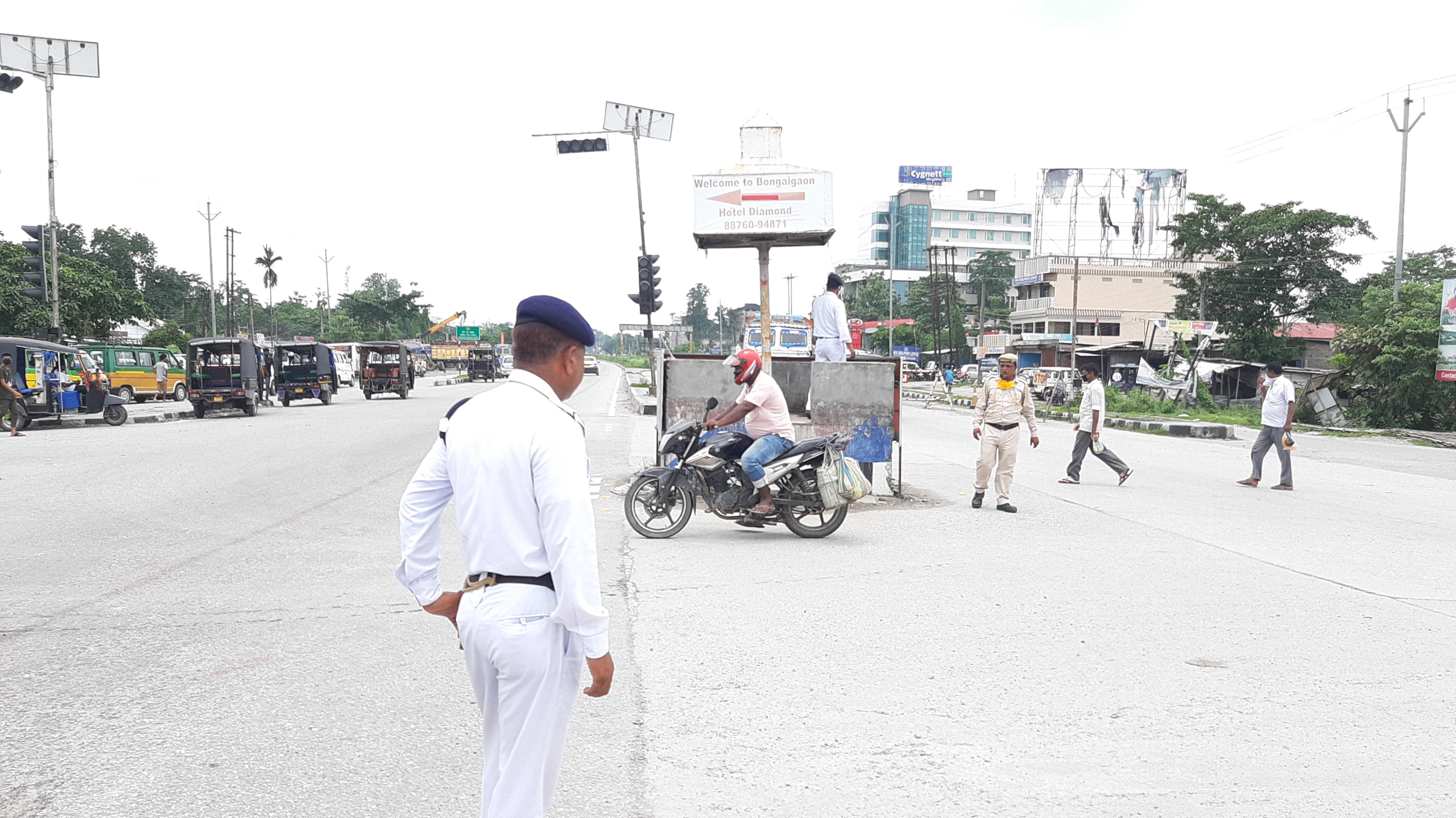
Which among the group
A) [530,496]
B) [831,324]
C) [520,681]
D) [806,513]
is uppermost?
[831,324]

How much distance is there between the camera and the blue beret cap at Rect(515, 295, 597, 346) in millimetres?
2549

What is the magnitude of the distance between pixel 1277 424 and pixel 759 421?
8236mm

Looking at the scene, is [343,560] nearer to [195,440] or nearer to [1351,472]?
[195,440]

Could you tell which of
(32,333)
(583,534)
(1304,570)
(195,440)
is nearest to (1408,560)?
(1304,570)

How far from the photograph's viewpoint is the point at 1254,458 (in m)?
13.3

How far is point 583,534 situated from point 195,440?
18850 mm

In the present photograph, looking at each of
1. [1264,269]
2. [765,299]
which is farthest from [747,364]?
[1264,269]

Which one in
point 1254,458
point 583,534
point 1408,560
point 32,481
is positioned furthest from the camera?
point 1254,458

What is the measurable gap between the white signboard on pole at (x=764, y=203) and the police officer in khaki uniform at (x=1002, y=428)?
2539 mm

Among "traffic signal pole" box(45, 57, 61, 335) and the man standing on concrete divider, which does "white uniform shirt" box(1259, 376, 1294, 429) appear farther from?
"traffic signal pole" box(45, 57, 61, 335)

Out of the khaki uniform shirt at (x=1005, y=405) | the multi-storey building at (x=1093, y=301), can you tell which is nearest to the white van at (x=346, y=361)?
the khaki uniform shirt at (x=1005, y=405)

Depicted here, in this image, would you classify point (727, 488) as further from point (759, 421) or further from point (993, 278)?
point (993, 278)

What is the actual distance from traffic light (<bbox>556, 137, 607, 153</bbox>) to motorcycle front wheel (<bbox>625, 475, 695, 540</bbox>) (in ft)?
48.1

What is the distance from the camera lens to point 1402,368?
87.7 feet
